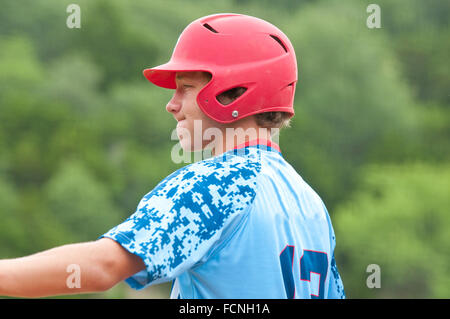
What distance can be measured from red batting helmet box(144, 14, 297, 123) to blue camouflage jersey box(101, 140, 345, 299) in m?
0.18

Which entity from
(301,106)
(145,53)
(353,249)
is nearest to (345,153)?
(301,106)

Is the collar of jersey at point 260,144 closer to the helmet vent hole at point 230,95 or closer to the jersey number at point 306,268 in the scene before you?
the helmet vent hole at point 230,95

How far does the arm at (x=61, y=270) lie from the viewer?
2105 millimetres

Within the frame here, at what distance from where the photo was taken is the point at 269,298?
2.51m

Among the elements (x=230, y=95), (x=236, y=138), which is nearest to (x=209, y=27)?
(x=230, y=95)

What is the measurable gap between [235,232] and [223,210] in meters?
0.11

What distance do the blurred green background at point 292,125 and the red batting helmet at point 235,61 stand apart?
41446 millimetres

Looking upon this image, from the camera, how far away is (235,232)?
242 cm

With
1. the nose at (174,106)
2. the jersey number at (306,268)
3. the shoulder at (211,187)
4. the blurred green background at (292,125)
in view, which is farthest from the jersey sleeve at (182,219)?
the blurred green background at (292,125)

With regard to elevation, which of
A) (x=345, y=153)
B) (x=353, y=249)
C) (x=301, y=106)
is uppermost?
(x=301, y=106)

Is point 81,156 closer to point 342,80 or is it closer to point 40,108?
point 40,108

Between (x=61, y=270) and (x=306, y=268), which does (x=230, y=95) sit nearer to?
(x=306, y=268)
